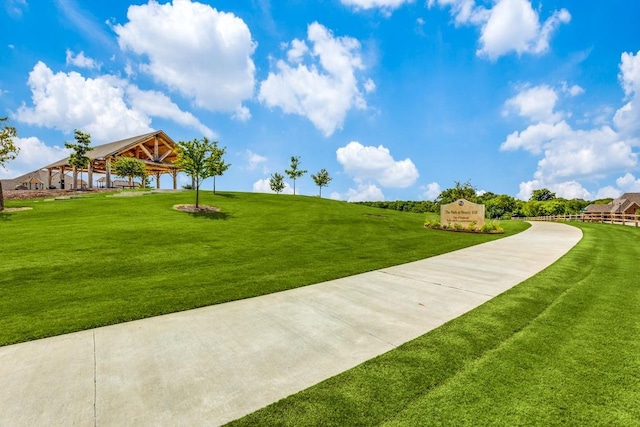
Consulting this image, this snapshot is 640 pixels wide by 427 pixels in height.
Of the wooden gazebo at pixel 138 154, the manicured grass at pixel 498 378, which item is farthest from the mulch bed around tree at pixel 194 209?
the wooden gazebo at pixel 138 154

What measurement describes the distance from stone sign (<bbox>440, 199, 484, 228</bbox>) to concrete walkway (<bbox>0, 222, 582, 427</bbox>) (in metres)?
15.3

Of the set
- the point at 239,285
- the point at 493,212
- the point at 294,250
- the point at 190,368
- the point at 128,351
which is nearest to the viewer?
the point at 190,368

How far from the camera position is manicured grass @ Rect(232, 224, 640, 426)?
2666 millimetres

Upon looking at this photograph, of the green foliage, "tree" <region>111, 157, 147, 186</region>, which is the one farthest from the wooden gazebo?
the green foliage

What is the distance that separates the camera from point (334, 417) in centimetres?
267

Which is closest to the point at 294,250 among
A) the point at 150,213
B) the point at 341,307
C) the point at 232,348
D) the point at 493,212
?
the point at 341,307

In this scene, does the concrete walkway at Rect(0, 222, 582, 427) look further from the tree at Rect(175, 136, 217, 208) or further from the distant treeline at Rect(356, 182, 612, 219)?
the distant treeline at Rect(356, 182, 612, 219)

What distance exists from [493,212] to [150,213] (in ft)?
270

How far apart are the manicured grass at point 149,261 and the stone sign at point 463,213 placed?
22.9 ft

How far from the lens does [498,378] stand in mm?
3207

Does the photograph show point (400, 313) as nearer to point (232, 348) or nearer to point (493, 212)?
point (232, 348)

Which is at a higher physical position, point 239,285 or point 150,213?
point 150,213

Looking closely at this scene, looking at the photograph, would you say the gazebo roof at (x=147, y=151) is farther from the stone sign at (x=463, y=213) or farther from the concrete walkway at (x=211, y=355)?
the concrete walkway at (x=211, y=355)

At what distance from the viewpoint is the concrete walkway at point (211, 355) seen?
9.34 feet
